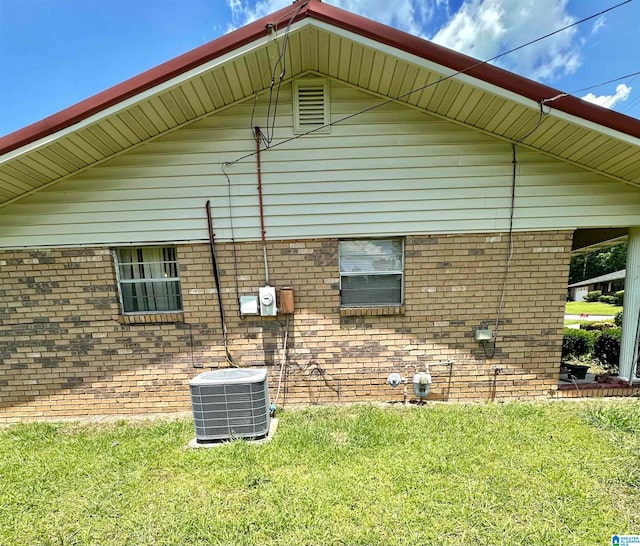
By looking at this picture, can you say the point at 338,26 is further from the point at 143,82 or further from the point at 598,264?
the point at 598,264

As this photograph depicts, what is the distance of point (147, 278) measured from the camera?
3.97 metres

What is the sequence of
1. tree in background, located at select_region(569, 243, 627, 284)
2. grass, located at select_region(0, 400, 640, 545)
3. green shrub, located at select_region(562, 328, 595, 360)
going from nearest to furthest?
grass, located at select_region(0, 400, 640, 545), green shrub, located at select_region(562, 328, 595, 360), tree in background, located at select_region(569, 243, 627, 284)

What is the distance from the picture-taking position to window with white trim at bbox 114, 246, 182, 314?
3.94 metres

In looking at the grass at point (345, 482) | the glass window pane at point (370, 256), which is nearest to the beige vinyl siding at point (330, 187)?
the glass window pane at point (370, 256)

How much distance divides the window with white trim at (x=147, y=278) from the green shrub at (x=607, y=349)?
7787mm

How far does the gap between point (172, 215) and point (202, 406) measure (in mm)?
2345

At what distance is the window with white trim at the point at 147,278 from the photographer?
394cm

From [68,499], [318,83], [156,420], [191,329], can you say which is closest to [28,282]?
[191,329]

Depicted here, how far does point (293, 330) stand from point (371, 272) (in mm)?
1311

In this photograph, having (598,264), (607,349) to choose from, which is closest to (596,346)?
(607,349)

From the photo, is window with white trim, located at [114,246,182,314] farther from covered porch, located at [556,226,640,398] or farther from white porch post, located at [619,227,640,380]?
white porch post, located at [619,227,640,380]

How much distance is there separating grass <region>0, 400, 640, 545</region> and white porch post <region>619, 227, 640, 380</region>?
28.2 inches

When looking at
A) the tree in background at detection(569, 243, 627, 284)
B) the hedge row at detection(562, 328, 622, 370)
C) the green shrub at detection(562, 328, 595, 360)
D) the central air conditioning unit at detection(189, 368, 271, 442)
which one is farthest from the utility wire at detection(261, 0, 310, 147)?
the tree in background at detection(569, 243, 627, 284)

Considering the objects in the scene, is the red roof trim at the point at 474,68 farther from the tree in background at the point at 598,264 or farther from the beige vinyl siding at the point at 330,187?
the tree in background at the point at 598,264
